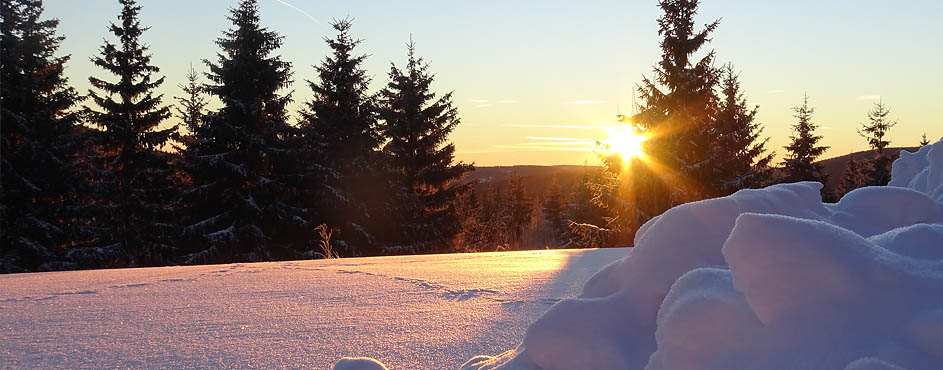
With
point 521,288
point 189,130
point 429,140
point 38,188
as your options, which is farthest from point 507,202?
point 521,288

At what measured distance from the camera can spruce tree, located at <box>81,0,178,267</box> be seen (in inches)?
694

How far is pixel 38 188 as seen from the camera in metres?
16.4

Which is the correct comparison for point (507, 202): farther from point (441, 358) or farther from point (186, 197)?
point (441, 358)

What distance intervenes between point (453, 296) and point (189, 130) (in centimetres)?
2044

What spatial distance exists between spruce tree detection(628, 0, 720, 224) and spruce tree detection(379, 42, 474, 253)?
6.91 m

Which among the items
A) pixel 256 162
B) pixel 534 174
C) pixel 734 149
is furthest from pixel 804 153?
pixel 534 174

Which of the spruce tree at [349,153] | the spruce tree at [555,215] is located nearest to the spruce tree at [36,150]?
the spruce tree at [349,153]

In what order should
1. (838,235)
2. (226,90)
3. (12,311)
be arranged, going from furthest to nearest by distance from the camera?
(226,90) → (12,311) → (838,235)

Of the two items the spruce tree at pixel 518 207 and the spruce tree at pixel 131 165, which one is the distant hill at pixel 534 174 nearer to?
the spruce tree at pixel 518 207

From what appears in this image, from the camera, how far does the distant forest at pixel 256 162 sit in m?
17.0

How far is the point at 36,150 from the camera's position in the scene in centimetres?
1662

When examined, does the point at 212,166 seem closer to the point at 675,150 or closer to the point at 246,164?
the point at 246,164

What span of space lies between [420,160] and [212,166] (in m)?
7.23

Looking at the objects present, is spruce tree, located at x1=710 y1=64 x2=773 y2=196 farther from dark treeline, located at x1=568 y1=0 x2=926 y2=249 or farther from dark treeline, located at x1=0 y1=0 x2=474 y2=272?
dark treeline, located at x1=0 y1=0 x2=474 y2=272
